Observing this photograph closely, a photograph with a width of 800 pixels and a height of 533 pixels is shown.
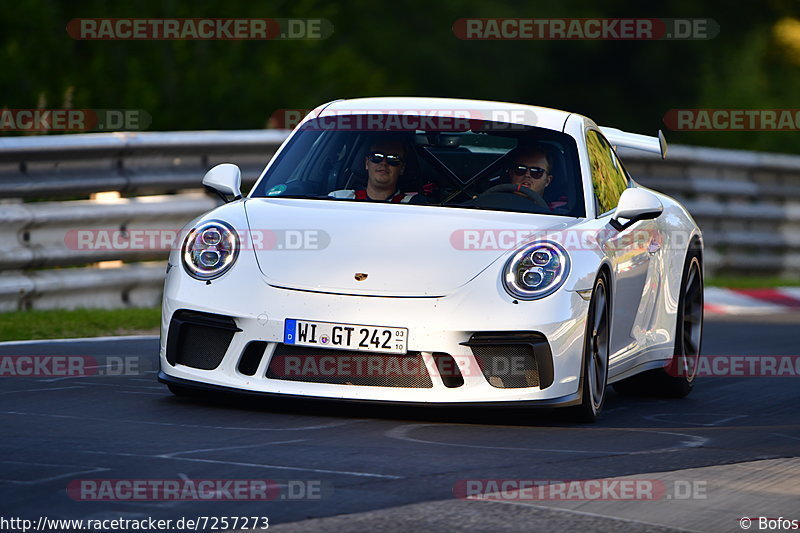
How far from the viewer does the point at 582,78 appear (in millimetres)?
43750

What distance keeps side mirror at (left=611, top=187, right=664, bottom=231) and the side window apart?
13cm

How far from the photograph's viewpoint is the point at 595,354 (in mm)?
7242

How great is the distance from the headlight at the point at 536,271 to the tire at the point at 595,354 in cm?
22

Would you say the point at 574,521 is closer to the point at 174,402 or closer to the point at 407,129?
the point at 174,402

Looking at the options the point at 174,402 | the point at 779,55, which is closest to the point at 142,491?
the point at 174,402

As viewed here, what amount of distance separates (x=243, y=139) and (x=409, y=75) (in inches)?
1224

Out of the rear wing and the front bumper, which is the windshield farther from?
the rear wing

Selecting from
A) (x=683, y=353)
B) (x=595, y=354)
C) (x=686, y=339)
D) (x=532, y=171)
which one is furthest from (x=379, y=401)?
(x=686, y=339)

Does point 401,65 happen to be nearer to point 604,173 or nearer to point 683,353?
point 683,353

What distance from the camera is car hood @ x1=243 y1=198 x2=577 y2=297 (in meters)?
6.75

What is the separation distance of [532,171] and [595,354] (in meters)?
1.03

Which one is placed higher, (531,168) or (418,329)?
(531,168)

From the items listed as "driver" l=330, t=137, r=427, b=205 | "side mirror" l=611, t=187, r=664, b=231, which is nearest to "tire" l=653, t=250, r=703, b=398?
"side mirror" l=611, t=187, r=664, b=231

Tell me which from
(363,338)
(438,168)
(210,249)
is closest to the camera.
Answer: (363,338)
